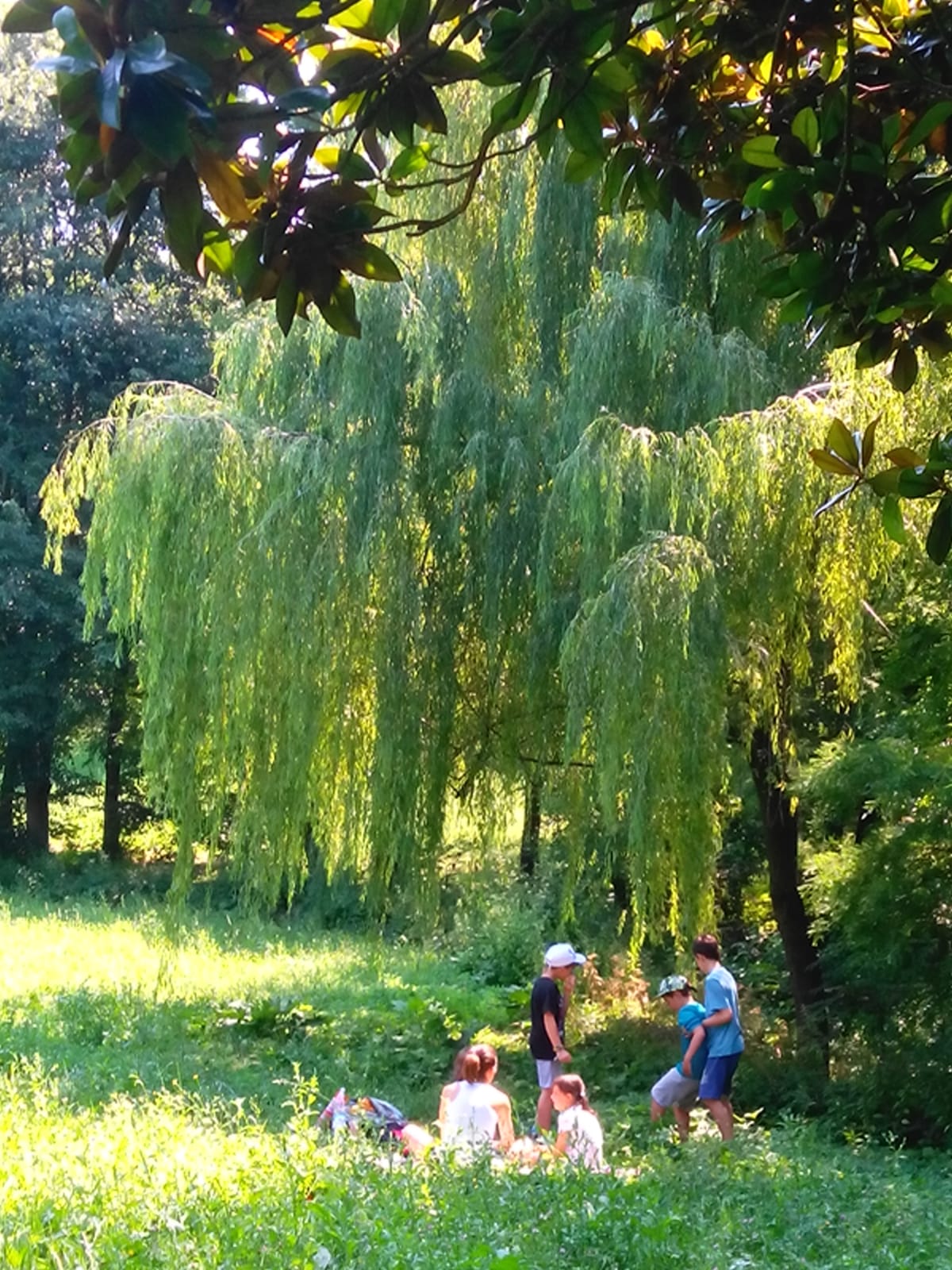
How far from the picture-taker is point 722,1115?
23.3 ft

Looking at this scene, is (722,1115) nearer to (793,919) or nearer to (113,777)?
(793,919)

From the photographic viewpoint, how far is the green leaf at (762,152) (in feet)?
7.77

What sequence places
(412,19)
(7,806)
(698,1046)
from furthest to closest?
(7,806), (698,1046), (412,19)

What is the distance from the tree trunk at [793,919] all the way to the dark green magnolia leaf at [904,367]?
6.25 meters

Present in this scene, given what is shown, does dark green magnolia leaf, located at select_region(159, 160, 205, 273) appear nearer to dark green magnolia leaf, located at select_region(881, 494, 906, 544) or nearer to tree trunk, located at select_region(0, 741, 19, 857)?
dark green magnolia leaf, located at select_region(881, 494, 906, 544)

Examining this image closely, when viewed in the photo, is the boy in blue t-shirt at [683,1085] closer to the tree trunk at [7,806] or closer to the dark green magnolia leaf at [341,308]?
the dark green magnolia leaf at [341,308]

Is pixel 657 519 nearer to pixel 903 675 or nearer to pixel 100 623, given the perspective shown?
pixel 903 675

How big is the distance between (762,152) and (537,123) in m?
0.43

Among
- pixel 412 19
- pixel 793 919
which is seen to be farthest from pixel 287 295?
Answer: pixel 793 919

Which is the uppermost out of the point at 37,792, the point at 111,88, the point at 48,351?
the point at 48,351

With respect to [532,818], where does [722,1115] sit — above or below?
below

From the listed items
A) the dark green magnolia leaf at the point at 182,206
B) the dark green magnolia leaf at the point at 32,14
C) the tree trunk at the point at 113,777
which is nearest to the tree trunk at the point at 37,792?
the tree trunk at the point at 113,777

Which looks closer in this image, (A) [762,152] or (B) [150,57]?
(B) [150,57]

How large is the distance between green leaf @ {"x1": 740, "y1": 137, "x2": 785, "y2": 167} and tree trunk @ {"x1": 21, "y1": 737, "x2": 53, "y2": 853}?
78.6ft
